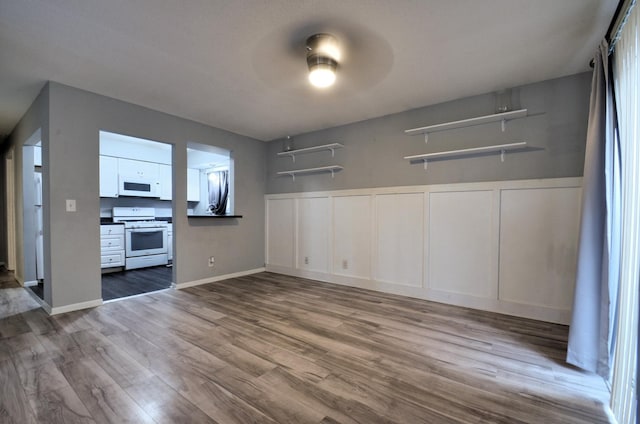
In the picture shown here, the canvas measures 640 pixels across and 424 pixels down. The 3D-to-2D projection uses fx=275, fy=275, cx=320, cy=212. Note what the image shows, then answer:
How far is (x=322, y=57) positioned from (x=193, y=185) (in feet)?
17.8

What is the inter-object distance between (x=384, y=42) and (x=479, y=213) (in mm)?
2090

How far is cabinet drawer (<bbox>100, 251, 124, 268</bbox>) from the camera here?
16.1 feet

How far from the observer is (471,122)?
3.08 metres

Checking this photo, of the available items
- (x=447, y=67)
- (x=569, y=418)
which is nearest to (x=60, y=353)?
(x=569, y=418)

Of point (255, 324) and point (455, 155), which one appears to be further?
point (455, 155)

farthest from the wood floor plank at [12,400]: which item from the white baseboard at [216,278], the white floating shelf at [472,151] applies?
the white floating shelf at [472,151]

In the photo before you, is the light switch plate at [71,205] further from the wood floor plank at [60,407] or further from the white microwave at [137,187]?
the white microwave at [137,187]

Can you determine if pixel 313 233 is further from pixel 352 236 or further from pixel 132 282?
pixel 132 282

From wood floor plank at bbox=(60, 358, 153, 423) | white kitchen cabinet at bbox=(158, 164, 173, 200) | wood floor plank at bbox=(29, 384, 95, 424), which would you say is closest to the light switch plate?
wood floor plank at bbox=(60, 358, 153, 423)

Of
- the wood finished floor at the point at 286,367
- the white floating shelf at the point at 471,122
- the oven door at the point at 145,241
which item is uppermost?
the white floating shelf at the point at 471,122

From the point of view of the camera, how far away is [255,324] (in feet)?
8.71

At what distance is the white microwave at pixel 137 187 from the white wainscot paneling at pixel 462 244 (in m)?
5.56

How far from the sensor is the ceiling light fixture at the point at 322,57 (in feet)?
6.91

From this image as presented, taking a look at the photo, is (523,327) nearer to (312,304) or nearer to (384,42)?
(312,304)
